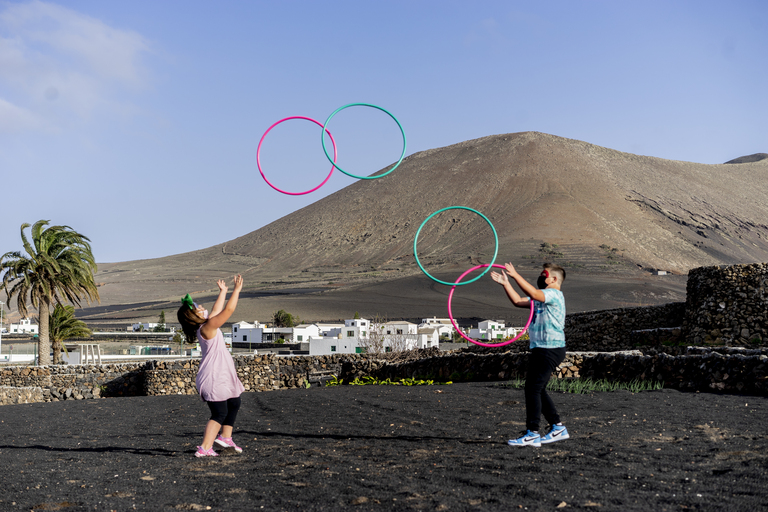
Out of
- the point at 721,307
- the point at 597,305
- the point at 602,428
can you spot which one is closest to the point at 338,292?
the point at 597,305

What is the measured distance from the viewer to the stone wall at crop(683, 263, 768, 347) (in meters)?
20.8

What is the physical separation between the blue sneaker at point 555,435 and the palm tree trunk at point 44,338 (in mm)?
27792

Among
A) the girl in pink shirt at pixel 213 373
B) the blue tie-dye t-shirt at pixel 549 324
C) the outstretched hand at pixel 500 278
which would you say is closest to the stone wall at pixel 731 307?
the blue tie-dye t-shirt at pixel 549 324

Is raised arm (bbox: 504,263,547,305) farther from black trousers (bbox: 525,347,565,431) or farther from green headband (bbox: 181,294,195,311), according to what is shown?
green headband (bbox: 181,294,195,311)

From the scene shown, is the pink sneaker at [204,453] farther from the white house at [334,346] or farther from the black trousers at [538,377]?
the white house at [334,346]

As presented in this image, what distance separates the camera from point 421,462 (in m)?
6.81

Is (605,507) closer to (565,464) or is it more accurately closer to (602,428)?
(565,464)

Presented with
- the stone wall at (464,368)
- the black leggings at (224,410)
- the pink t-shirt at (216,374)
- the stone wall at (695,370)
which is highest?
the pink t-shirt at (216,374)

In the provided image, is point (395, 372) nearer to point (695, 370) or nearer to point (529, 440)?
point (695, 370)

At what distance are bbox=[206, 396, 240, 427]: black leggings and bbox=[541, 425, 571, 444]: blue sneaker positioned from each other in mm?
3438

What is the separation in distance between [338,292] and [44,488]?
164 meters

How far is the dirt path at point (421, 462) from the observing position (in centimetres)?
536

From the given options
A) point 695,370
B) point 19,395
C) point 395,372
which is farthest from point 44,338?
point 695,370

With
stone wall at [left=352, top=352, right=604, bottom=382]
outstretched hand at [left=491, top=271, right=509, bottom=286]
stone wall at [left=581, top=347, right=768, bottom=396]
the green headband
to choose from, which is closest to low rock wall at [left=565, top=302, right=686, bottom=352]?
stone wall at [left=352, top=352, right=604, bottom=382]
